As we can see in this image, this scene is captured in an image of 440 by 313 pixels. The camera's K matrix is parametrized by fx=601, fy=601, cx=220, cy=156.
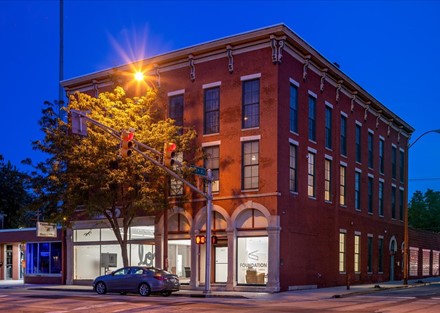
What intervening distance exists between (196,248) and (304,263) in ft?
19.9

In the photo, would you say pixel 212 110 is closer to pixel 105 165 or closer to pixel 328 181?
pixel 105 165

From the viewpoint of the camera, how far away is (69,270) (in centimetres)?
3988

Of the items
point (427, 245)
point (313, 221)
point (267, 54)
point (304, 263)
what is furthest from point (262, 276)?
point (427, 245)

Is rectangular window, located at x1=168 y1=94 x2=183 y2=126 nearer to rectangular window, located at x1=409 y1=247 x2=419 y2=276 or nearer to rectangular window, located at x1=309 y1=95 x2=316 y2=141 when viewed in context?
rectangular window, located at x1=309 y1=95 x2=316 y2=141

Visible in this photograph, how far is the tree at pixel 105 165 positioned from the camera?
104 feet

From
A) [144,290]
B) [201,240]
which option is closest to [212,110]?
[201,240]

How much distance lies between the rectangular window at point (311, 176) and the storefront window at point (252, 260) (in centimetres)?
483

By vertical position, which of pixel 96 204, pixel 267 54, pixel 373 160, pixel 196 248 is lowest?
pixel 196 248

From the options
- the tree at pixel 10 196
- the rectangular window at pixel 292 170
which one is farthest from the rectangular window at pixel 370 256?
the tree at pixel 10 196

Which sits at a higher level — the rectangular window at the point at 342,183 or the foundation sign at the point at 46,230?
the rectangular window at the point at 342,183

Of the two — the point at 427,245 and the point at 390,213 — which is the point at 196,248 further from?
the point at 427,245

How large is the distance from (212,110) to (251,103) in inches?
105

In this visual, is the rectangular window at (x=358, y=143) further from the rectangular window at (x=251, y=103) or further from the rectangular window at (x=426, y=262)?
the rectangular window at (x=426, y=262)

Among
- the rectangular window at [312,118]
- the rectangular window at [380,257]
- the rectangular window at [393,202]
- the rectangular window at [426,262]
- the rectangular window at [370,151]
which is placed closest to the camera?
the rectangular window at [312,118]
